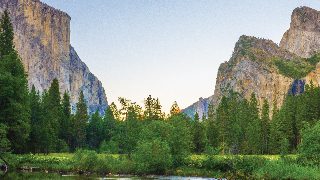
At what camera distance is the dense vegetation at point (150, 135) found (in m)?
45.1

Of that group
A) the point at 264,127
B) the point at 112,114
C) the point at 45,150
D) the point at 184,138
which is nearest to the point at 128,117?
the point at 45,150

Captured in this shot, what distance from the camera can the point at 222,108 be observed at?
104 meters

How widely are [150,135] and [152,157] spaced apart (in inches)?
222

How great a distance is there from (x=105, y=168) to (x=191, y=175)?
30.9 ft

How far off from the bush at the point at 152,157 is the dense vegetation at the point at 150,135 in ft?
0.35

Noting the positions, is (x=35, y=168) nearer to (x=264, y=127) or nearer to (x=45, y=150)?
(x=45, y=150)

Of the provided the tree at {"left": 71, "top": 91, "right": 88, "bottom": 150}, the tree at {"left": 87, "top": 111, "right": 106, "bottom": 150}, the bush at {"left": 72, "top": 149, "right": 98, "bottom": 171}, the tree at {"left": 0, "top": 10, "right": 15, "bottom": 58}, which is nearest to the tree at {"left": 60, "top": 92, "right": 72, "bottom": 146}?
the tree at {"left": 71, "top": 91, "right": 88, "bottom": 150}

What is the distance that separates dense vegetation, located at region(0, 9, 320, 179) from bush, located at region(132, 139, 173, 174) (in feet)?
0.35

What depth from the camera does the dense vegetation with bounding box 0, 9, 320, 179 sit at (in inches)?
1775

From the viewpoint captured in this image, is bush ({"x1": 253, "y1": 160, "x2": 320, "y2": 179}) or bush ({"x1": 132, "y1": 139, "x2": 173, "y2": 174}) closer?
bush ({"x1": 253, "y1": 160, "x2": 320, "y2": 179})

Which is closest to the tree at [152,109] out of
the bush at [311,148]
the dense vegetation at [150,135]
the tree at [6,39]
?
the dense vegetation at [150,135]

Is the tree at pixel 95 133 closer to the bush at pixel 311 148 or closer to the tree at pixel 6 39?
the tree at pixel 6 39

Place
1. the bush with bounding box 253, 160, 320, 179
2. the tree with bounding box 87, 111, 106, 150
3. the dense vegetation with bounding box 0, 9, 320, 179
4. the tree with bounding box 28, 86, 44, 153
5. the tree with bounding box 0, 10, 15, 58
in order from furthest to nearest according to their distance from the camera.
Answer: the tree with bounding box 87, 111, 106, 150 → the tree with bounding box 28, 86, 44, 153 → the tree with bounding box 0, 10, 15, 58 → the dense vegetation with bounding box 0, 9, 320, 179 → the bush with bounding box 253, 160, 320, 179

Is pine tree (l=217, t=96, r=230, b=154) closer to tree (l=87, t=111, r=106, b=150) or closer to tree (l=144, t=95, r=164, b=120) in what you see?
tree (l=144, t=95, r=164, b=120)
